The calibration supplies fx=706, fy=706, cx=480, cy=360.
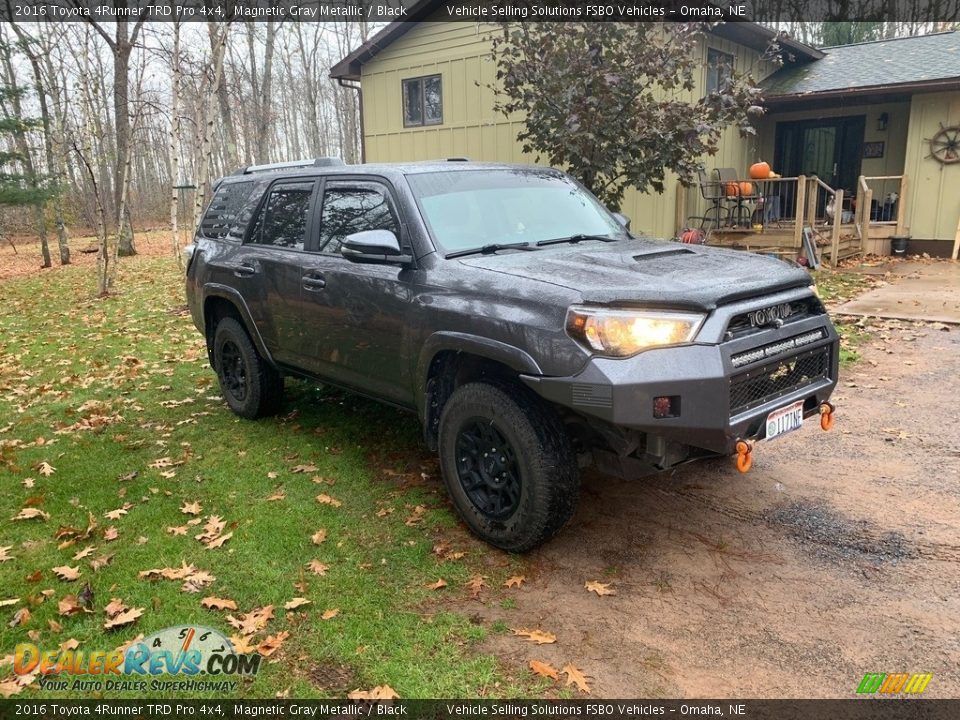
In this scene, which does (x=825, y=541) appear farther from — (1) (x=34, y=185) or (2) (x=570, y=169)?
(1) (x=34, y=185)

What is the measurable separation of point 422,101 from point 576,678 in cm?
1650

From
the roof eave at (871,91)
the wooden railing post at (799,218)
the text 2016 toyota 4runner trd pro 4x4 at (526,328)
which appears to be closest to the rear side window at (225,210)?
the text 2016 toyota 4runner trd pro 4x4 at (526,328)

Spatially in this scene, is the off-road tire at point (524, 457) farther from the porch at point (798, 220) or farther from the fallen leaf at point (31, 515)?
the porch at point (798, 220)

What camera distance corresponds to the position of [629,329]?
3082 mm

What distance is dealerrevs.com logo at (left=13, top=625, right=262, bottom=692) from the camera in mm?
2832

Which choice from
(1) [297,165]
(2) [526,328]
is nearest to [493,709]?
(2) [526,328]

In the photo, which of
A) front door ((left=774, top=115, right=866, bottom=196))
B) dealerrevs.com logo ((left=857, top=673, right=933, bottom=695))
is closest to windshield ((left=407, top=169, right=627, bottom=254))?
dealerrevs.com logo ((left=857, top=673, right=933, bottom=695))

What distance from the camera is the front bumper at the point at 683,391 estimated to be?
299 centimetres

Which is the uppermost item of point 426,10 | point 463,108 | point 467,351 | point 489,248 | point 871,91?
point 426,10

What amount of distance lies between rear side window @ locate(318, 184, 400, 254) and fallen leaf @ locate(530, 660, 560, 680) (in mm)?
2459

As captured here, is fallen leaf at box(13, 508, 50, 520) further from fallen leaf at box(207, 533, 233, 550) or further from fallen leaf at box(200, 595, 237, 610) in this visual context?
fallen leaf at box(200, 595, 237, 610)

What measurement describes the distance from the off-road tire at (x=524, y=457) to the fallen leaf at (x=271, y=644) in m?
1.13

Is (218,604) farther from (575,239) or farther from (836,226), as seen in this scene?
(836,226)

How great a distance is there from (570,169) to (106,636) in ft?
27.1
